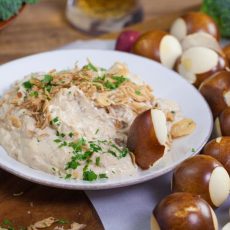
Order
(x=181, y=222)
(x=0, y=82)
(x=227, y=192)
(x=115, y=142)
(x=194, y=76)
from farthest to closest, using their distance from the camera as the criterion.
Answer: (x=194, y=76) < (x=0, y=82) < (x=115, y=142) < (x=227, y=192) < (x=181, y=222)

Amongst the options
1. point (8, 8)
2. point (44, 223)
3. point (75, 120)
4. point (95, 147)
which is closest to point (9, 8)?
point (8, 8)

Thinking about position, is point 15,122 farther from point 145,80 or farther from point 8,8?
point 8,8

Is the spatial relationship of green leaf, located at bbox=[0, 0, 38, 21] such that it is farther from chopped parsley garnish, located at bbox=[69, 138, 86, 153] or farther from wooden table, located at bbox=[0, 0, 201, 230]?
chopped parsley garnish, located at bbox=[69, 138, 86, 153]

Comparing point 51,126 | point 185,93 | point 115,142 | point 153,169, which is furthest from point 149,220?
point 185,93

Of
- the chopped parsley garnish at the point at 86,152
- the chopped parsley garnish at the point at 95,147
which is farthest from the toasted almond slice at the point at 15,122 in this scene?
the chopped parsley garnish at the point at 95,147

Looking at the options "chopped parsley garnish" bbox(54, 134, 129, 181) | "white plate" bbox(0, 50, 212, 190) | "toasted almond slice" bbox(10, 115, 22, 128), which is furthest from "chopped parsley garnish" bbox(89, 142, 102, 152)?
"toasted almond slice" bbox(10, 115, 22, 128)

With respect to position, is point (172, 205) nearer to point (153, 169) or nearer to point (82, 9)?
point (153, 169)
